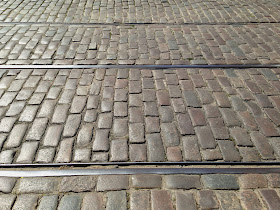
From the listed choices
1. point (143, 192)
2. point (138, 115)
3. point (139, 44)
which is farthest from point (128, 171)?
point (139, 44)

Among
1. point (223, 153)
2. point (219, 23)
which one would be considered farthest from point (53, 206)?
point (219, 23)

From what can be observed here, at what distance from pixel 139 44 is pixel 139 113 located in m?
1.86

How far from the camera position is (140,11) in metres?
6.05

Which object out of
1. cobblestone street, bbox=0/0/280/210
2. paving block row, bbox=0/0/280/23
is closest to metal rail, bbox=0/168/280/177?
cobblestone street, bbox=0/0/280/210

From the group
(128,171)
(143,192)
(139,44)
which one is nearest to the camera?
(143,192)

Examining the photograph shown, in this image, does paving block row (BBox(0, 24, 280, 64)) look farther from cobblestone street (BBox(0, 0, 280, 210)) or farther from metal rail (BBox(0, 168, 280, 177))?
metal rail (BBox(0, 168, 280, 177))

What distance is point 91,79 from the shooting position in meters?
3.84

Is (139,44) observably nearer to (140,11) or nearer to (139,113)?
(140,11)

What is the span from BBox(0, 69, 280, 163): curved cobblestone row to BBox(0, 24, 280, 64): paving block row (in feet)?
1.12

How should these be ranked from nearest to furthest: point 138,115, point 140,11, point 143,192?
point 143,192 < point 138,115 < point 140,11

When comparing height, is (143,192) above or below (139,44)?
above

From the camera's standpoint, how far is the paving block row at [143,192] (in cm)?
232

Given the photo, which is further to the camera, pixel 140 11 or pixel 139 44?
pixel 140 11

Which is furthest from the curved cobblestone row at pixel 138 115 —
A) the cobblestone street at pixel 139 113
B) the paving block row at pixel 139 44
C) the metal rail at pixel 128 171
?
the paving block row at pixel 139 44
